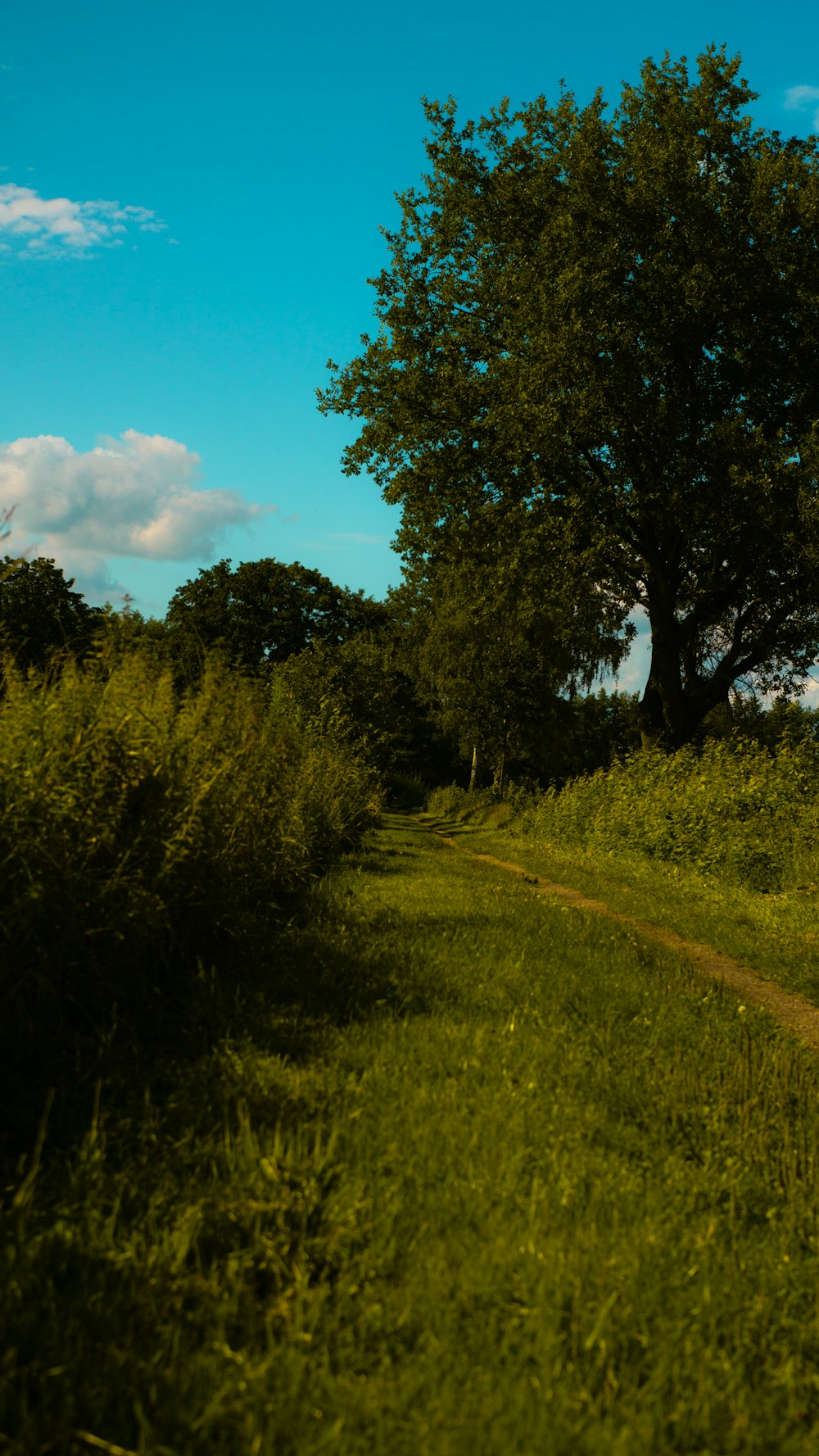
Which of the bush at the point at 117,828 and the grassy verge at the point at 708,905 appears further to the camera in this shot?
the grassy verge at the point at 708,905

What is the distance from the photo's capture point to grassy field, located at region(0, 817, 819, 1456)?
2301mm

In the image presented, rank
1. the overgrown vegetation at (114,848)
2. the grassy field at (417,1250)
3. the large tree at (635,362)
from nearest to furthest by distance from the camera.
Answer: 1. the grassy field at (417,1250)
2. the overgrown vegetation at (114,848)
3. the large tree at (635,362)

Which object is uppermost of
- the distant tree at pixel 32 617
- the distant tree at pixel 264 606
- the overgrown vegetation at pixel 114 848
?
the distant tree at pixel 264 606

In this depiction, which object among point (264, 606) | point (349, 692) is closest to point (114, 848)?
point (349, 692)

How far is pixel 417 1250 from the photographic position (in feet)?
9.64

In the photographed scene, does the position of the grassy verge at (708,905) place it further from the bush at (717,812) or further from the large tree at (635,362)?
the large tree at (635,362)

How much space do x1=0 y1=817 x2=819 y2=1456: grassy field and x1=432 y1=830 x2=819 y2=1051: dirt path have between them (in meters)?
1.55

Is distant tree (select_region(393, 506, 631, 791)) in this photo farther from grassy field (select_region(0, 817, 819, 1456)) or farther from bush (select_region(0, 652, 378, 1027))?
grassy field (select_region(0, 817, 819, 1456))

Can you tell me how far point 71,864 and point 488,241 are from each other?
73.9 feet

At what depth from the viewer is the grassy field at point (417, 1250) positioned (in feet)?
7.55

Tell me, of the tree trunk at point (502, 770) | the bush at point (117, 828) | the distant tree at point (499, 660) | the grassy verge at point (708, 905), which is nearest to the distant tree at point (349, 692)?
the distant tree at point (499, 660)

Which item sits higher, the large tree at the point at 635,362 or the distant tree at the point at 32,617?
the large tree at the point at 635,362

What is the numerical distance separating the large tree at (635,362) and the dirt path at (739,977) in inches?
436

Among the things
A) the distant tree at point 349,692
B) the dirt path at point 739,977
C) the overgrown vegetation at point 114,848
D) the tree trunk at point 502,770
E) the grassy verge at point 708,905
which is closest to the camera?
the overgrown vegetation at point 114,848
